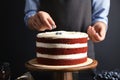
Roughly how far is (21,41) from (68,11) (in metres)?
0.42

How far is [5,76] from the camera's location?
1149 millimetres

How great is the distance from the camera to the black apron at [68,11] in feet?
3.40

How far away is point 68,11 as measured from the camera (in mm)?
1038

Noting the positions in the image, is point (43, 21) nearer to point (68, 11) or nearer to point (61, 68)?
point (61, 68)

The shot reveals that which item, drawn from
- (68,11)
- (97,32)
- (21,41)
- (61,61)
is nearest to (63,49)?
(61,61)

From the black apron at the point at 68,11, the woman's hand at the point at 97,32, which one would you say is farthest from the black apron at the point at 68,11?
the woman's hand at the point at 97,32

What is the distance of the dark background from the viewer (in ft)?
4.39

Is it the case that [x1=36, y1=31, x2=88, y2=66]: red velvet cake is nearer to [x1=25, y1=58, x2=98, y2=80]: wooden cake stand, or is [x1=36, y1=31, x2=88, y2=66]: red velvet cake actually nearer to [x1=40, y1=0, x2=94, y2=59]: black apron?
[x1=25, y1=58, x2=98, y2=80]: wooden cake stand

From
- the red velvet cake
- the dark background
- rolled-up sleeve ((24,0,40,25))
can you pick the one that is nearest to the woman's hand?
the red velvet cake

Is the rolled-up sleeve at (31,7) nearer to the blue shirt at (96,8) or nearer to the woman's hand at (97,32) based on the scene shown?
the blue shirt at (96,8)

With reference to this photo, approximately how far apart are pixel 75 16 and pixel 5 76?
1.16ft

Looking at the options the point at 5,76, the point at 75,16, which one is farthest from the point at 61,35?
the point at 5,76

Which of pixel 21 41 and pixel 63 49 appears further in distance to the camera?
pixel 21 41

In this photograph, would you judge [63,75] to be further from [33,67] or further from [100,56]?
[100,56]
